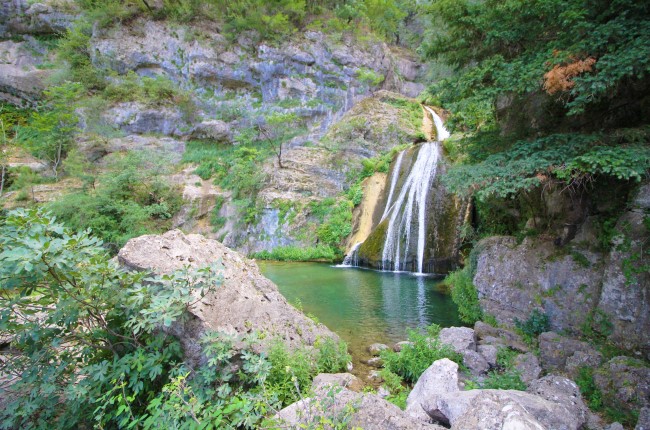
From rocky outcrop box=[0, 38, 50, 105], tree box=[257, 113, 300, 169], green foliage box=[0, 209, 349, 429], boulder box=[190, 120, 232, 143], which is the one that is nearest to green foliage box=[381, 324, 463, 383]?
green foliage box=[0, 209, 349, 429]

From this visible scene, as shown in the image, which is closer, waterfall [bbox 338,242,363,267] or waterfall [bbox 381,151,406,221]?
waterfall [bbox 338,242,363,267]

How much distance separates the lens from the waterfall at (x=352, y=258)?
577 inches

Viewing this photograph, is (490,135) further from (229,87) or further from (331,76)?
(229,87)

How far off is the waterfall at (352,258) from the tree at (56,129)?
59.9 feet

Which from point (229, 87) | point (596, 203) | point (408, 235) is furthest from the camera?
point (229, 87)

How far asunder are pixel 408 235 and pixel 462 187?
26.2 ft

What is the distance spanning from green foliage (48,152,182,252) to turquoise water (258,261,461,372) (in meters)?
7.14

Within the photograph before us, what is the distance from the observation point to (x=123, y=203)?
14.7 metres

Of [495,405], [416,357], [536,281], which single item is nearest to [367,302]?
[416,357]

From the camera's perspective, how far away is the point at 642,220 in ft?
14.7

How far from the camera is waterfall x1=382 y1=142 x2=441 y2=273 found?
13023mm

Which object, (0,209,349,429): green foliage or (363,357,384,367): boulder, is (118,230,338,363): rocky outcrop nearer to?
(0,209,349,429): green foliage

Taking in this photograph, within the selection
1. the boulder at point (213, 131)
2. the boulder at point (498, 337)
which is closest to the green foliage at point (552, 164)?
the boulder at point (498, 337)

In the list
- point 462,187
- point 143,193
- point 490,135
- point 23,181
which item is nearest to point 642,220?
point 462,187
